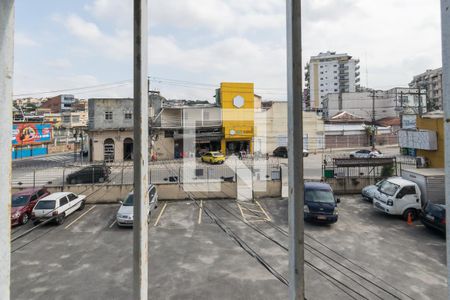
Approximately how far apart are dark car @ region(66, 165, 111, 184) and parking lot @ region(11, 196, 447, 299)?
484 centimetres

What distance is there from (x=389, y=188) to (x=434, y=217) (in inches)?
97.5

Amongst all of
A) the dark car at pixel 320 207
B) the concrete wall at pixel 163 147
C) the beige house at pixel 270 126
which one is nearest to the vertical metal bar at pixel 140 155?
the dark car at pixel 320 207

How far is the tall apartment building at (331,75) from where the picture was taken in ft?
290

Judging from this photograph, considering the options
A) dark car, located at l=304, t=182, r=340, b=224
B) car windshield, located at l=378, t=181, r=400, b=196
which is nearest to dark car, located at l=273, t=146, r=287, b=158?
car windshield, located at l=378, t=181, r=400, b=196

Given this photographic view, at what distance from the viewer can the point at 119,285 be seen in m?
6.39

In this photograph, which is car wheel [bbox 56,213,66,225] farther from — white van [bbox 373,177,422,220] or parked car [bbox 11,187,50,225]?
white van [bbox 373,177,422,220]

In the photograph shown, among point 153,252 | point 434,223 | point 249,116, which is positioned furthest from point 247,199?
point 249,116

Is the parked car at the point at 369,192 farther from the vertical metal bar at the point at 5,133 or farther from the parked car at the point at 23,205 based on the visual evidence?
the parked car at the point at 23,205

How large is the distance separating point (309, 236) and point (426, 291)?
12.3 ft

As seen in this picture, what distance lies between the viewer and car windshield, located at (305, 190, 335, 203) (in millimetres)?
10672

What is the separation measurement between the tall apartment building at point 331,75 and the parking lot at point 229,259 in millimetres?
83890

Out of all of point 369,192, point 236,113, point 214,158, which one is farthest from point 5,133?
point 236,113

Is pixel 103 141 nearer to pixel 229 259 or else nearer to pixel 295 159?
pixel 229 259

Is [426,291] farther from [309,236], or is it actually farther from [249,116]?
[249,116]
